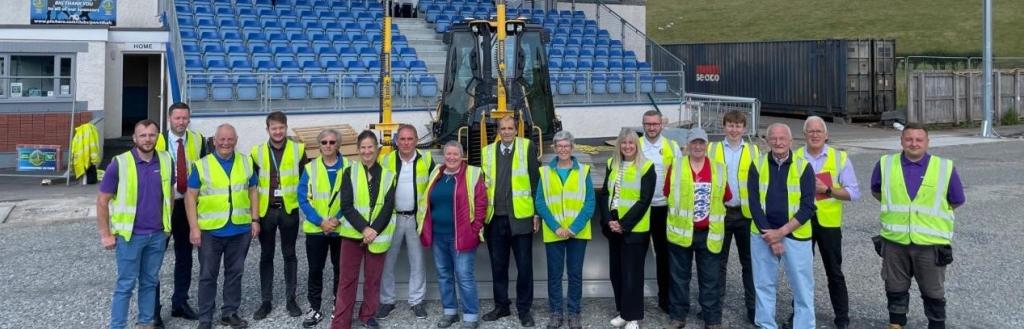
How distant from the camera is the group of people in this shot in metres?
5.39

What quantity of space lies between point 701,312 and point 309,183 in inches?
127

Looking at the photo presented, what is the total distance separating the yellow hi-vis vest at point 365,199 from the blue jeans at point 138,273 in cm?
132

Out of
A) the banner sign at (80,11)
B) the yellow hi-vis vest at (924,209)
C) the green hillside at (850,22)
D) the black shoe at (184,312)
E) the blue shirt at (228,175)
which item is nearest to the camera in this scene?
the yellow hi-vis vest at (924,209)

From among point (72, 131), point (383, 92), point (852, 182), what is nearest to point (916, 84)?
point (383, 92)

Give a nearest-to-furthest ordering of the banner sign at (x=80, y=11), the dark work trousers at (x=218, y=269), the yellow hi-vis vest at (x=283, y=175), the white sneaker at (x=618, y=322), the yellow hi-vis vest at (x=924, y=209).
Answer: the yellow hi-vis vest at (x=924, y=209), the dark work trousers at (x=218, y=269), the white sneaker at (x=618, y=322), the yellow hi-vis vest at (x=283, y=175), the banner sign at (x=80, y=11)

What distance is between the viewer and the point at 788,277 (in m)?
5.57

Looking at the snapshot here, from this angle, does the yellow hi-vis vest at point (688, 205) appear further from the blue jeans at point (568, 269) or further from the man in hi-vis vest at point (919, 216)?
the man in hi-vis vest at point (919, 216)

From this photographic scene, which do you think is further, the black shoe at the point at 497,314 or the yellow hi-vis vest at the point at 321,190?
the black shoe at the point at 497,314

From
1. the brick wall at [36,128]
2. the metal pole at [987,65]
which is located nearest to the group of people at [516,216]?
the brick wall at [36,128]

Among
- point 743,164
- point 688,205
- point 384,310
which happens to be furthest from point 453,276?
point 743,164

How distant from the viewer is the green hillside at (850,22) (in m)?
52.7

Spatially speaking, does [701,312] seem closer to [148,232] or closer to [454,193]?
[454,193]

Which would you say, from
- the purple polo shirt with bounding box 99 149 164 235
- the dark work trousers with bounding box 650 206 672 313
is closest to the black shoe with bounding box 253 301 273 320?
the purple polo shirt with bounding box 99 149 164 235

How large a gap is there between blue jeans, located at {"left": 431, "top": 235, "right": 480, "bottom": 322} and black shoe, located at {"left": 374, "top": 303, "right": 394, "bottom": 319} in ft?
1.54
